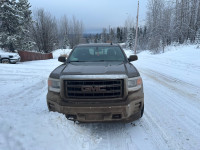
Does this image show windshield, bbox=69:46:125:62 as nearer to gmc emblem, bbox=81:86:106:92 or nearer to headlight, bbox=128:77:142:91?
headlight, bbox=128:77:142:91

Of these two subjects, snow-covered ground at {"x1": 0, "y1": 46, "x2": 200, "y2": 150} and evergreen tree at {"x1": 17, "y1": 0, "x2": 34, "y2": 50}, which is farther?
evergreen tree at {"x1": 17, "y1": 0, "x2": 34, "y2": 50}

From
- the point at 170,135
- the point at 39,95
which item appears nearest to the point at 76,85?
the point at 170,135

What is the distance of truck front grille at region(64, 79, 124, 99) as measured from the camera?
8.74 feet

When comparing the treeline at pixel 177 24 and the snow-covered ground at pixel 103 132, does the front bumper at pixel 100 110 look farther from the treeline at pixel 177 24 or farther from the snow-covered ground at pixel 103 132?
the treeline at pixel 177 24

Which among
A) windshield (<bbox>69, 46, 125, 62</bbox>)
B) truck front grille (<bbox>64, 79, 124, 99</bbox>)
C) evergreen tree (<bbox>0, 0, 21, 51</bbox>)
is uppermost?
evergreen tree (<bbox>0, 0, 21, 51</bbox>)

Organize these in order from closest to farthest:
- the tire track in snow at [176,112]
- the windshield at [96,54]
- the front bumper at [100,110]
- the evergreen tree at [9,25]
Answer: the front bumper at [100,110] < the tire track in snow at [176,112] < the windshield at [96,54] < the evergreen tree at [9,25]

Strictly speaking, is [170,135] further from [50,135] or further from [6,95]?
[6,95]

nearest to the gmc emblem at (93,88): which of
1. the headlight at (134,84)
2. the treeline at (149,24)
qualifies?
the headlight at (134,84)

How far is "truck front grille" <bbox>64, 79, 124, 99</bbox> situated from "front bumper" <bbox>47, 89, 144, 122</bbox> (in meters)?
0.15

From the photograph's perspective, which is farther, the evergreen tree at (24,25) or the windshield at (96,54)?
the evergreen tree at (24,25)

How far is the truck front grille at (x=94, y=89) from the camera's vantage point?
2.66 meters

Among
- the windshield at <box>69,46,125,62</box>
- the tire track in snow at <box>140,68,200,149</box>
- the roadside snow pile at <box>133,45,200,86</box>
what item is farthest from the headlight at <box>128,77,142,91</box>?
the roadside snow pile at <box>133,45,200,86</box>

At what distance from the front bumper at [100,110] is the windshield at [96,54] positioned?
1490 millimetres

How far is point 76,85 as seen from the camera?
2688mm
